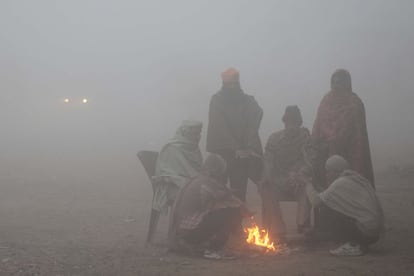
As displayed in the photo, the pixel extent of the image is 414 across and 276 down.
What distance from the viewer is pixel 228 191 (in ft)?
26.1

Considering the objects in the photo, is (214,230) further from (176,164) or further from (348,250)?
(348,250)

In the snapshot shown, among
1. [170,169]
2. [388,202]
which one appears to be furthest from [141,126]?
[170,169]

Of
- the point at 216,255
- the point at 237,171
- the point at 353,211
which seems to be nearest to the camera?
the point at 353,211

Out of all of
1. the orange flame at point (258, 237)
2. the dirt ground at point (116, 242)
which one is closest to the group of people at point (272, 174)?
the orange flame at point (258, 237)

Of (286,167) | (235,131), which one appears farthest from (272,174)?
(235,131)

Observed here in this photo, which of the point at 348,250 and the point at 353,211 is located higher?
the point at 353,211

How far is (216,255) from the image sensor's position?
7703mm

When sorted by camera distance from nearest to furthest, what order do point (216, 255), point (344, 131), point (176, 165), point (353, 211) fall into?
point (353, 211) → point (216, 255) → point (176, 165) → point (344, 131)

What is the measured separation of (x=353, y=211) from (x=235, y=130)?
9.31 ft

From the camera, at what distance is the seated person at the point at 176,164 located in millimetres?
9000

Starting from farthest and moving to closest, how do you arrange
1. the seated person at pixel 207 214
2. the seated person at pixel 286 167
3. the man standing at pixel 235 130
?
the man standing at pixel 235 130 → the seated person at pixel 286 167 → the seated person at pixel 207 214

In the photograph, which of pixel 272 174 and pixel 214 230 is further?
pixel 272 174

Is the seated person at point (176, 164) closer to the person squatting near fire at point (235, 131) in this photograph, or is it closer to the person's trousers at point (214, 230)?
the person squatting near fire at point (235, 131)

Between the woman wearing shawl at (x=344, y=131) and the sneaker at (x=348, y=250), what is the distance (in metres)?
1.77
